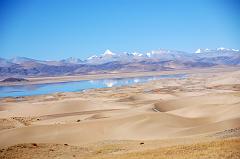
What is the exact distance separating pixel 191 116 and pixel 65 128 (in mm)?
11691

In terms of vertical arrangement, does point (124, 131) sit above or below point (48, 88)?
above

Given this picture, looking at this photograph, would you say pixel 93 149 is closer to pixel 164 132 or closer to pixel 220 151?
pixel 220 151

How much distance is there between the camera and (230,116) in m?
28.2

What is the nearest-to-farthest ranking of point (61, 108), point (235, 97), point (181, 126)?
point (181, 126) → point (235, 97) → point (61, 108)

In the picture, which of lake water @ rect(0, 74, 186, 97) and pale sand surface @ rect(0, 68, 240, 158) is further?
lake water @ rect(0, 74, 186, 97)

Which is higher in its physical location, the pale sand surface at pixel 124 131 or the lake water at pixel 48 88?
the pale sand surface at pixel 124 131

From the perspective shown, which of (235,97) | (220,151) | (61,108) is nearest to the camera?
(220,151)

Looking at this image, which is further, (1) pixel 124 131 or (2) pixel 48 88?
(2) pixel 48 88

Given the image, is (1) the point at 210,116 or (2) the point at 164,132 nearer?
(2) the point at 164,132

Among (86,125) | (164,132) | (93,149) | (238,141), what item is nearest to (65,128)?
(86,125)

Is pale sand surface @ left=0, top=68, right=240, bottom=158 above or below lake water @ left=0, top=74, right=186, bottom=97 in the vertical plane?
above

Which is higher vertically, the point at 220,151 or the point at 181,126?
the point at 220,151

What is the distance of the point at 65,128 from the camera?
26625 millimetres

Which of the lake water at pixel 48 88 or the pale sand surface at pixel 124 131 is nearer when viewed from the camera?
the pale sand surface at pixel 124 131
